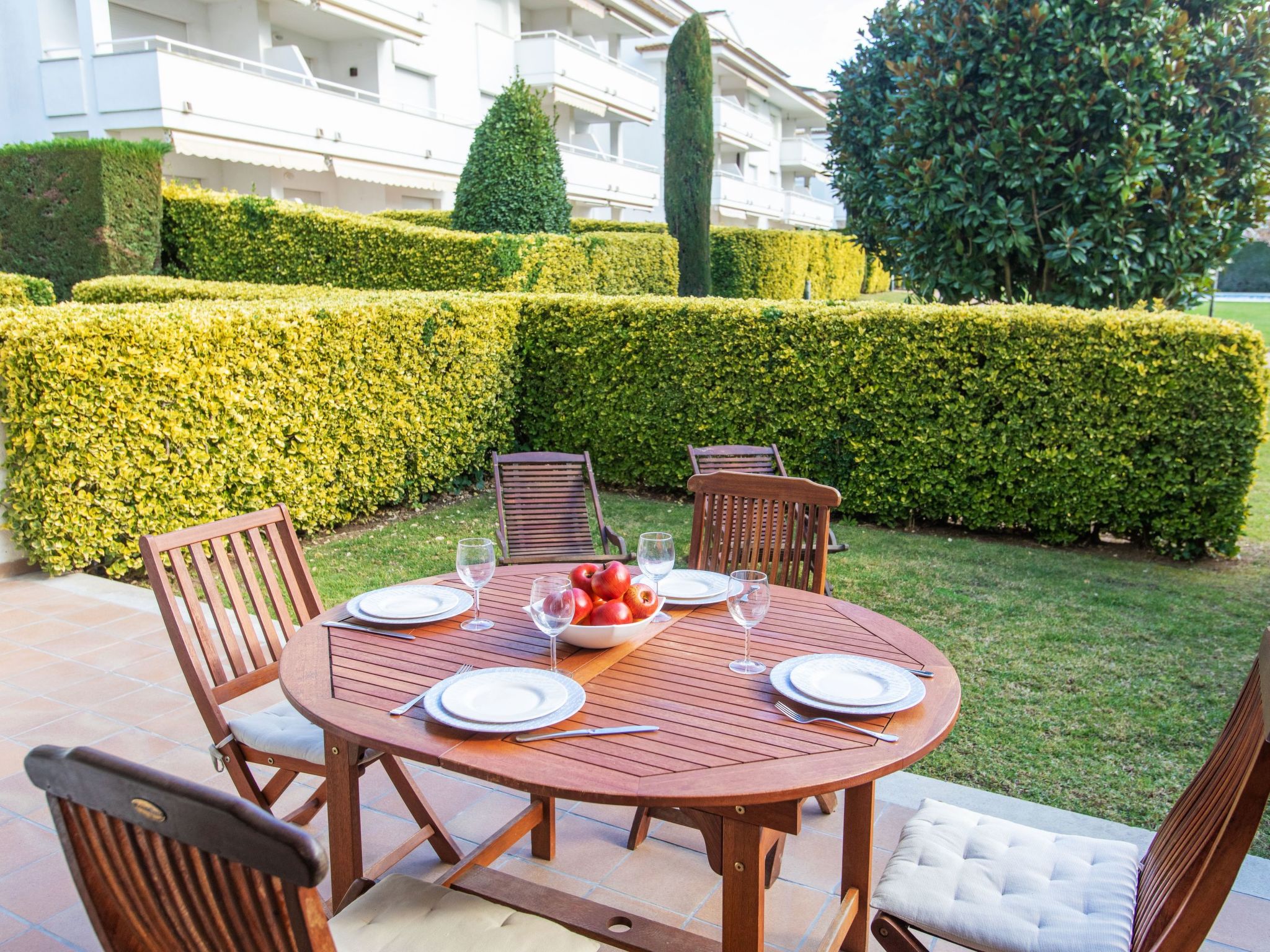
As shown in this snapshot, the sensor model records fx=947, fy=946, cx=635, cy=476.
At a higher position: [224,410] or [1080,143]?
[1080,143]

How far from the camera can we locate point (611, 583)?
2.67 m

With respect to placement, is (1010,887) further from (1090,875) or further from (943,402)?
(943,402)

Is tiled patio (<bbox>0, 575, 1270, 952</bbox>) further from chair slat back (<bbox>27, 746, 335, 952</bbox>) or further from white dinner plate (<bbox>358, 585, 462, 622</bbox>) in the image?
chair slat back (<bbox>27, 746, 335, 952</bbox>)

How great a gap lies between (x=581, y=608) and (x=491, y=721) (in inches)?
20.1

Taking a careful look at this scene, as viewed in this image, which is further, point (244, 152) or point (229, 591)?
point (244, 152)

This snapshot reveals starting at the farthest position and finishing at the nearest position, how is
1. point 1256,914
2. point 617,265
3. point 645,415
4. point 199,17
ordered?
1. point 199,17
2. point 617,265
3. point 645,415
4. point 1256,914

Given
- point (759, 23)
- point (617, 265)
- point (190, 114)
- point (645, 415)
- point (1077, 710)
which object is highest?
point (759, 23)

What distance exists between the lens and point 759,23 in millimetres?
44500

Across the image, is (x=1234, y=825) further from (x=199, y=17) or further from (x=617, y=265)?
(x=199, y=17)

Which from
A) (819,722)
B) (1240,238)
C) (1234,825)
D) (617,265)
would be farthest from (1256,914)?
(617,265)

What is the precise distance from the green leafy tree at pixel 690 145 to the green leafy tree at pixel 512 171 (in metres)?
5.45

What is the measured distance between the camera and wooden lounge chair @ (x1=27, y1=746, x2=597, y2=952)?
134 centimetres

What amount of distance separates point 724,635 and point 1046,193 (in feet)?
24.9

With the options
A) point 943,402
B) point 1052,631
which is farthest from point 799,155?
point 1052,631
